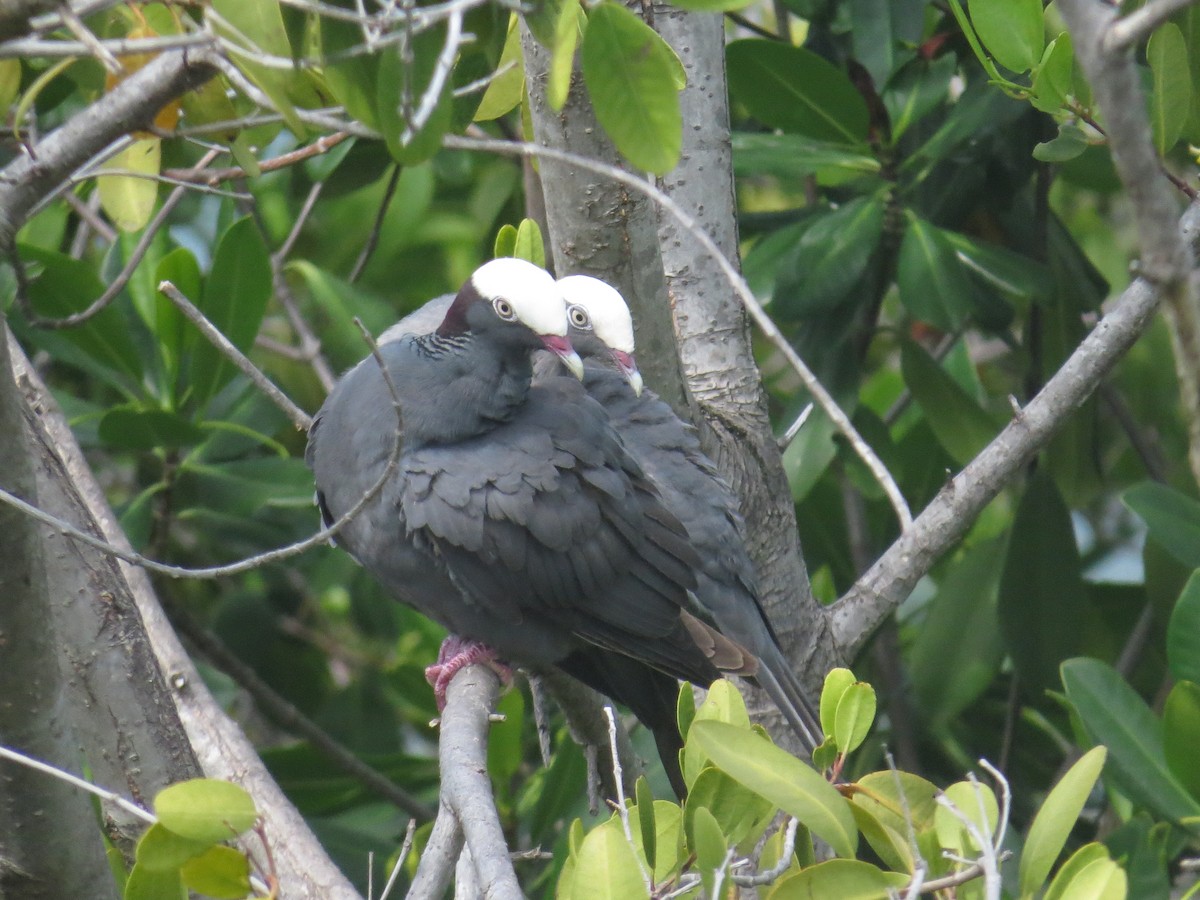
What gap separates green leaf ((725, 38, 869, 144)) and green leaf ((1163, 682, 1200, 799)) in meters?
1.37

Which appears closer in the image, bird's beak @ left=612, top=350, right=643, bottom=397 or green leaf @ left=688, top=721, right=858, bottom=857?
green leaf @ left=688, top=721, right=858, bottom=857

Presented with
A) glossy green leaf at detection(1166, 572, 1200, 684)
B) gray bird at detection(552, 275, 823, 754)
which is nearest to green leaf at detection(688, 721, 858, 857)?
gray bird at detection(552, 275, 823, 754)

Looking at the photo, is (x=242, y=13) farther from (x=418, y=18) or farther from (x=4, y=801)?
(x=4, y=801)

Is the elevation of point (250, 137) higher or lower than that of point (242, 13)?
lower

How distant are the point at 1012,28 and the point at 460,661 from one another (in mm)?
1531

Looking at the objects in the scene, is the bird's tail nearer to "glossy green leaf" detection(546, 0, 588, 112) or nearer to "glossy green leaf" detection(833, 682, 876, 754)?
"glossy green leaf" detection(833, 682, 876, 754)

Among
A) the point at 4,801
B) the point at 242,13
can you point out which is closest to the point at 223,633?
the point at 4,801

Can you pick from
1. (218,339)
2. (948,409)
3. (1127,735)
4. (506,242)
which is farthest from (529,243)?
(1127,735)

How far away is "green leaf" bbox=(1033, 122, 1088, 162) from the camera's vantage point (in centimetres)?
202

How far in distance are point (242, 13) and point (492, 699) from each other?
1.46 m

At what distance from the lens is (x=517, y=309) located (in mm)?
2391

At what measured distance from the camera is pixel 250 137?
7.00ft

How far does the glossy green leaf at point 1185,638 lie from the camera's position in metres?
2.37

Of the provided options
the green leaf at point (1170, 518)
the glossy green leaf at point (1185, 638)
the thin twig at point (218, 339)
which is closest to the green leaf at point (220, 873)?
the thin twig at point (218, 339)
